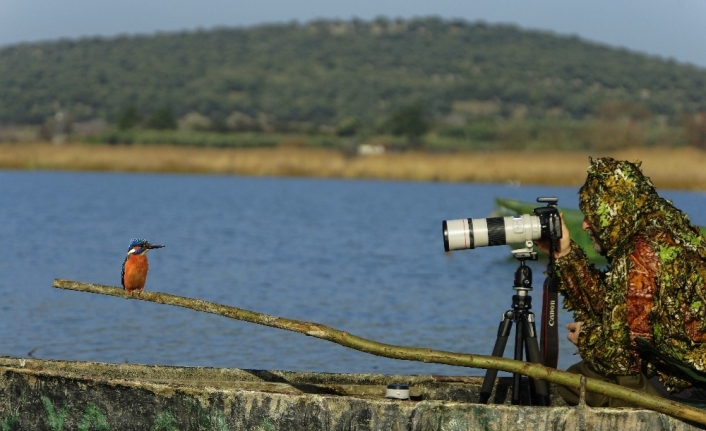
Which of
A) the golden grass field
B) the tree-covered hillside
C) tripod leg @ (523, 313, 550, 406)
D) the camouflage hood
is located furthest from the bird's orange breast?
the tree-covered hillside

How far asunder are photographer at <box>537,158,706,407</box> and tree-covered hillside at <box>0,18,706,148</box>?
84489 mm

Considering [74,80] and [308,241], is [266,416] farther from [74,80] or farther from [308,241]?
[74,80]

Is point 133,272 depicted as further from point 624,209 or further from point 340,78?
point 340,78

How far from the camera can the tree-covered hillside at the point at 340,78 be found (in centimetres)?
11550

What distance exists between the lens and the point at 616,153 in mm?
67750

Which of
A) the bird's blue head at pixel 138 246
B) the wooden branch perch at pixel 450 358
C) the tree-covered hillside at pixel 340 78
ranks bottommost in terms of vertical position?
the wooden branch perch at pixel 450 358

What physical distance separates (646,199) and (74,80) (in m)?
125

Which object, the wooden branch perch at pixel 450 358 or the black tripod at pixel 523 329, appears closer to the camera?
the wooden branch perch at pixel 450 358

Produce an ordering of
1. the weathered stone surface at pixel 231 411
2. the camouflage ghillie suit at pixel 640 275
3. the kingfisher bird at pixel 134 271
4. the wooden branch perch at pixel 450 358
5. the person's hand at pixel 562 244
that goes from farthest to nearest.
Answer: the kingfisher bird at pixel 134 271 < the person's hand at pixel 562 244 < the weathered stone surface at pixel 231 411 < the wooden branch perch at pixel 450 358 < the camouflage ghillie suit at pixel 640 275

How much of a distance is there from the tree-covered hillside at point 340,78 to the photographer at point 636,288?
84489mm

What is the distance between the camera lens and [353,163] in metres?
54.7

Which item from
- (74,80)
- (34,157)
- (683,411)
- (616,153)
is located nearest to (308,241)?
(683,411)

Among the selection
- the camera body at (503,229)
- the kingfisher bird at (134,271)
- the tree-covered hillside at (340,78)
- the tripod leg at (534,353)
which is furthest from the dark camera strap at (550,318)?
the tree-covered hillside at (340,78)

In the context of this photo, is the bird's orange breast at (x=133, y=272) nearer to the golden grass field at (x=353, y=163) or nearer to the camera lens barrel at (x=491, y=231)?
the camera lens barrel at (x=491, y=231)
